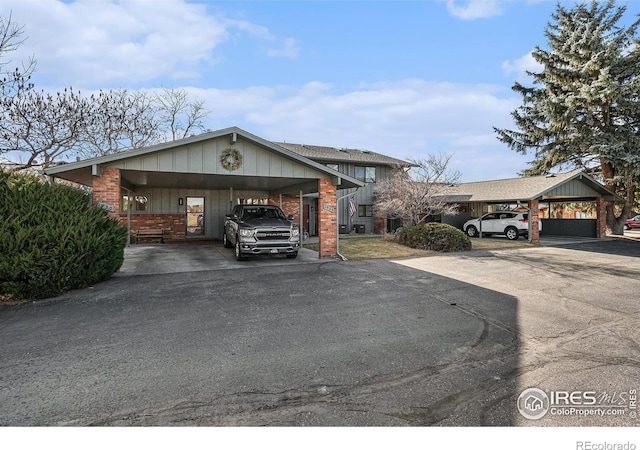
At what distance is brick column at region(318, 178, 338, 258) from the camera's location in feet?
40.2

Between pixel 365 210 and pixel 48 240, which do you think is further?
pixel 365 210

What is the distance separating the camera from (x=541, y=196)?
18.1 meters

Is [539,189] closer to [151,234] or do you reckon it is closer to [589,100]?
[589,100]

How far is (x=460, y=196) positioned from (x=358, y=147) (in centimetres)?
993

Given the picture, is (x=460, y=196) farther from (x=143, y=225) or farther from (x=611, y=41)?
(x=143, y=225)

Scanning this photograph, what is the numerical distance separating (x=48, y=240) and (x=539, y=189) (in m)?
21.2

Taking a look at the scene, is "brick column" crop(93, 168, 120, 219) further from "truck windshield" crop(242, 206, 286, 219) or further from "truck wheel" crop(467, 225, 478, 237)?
"truck wheel" crop(467, 225, 478, 237)

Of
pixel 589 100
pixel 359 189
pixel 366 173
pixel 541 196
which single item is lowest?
pixel 541 196

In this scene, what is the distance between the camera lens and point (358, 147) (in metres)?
29.0

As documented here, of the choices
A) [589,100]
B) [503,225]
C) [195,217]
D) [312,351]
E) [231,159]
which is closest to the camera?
[312,351]

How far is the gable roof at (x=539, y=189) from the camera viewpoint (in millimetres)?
18541

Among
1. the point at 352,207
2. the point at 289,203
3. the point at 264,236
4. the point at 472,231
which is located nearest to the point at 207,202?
the point at 289,203

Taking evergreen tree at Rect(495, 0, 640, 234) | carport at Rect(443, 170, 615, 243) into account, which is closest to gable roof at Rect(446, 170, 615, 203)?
carport at Rect(443, 170, 615, 243)
